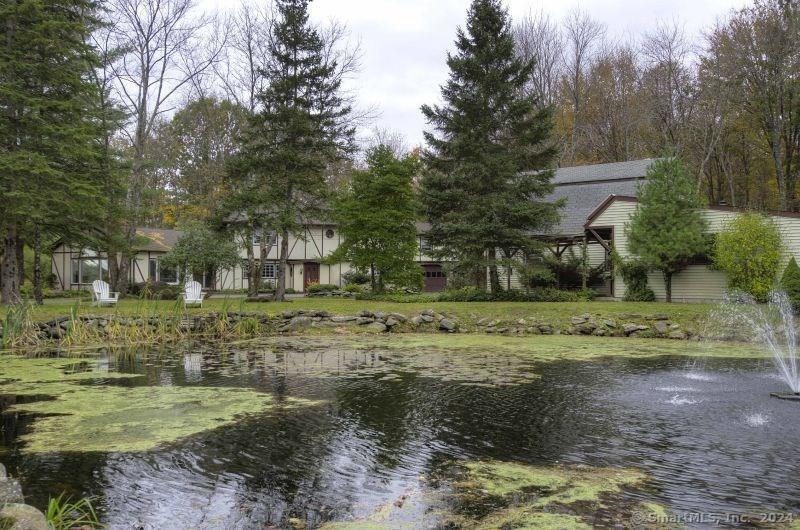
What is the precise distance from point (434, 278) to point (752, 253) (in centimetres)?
2049

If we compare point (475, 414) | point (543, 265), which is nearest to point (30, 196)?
point (475, 414)

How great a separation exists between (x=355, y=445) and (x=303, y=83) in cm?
1997

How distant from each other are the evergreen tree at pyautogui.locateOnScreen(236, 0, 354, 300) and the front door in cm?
1298

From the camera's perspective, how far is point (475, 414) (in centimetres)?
734

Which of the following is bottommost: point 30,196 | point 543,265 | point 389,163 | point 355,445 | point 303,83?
point 355,445

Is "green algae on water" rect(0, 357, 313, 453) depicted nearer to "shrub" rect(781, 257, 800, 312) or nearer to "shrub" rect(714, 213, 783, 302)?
"shrub" rect(781, 257, 800, 312)

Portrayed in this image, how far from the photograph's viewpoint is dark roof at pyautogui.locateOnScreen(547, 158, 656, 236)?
87.6 feet

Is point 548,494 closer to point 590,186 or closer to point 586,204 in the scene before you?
point 586,204

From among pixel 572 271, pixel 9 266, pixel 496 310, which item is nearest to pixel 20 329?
pixel 9 266

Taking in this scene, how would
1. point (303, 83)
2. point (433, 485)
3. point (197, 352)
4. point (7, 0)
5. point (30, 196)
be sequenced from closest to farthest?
point (433, 485) → point (197, 352) → point (30, 196) → point (7, 0) → point (303, 83)

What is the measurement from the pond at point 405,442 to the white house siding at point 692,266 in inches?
422

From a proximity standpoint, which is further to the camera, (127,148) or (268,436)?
(127,148)

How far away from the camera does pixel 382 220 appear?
2314cm

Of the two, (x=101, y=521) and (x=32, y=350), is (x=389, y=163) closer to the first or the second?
(x=32, y=350)
